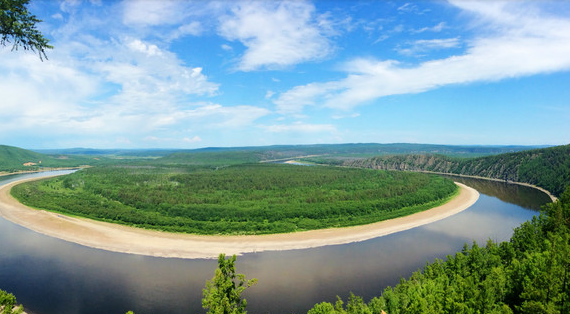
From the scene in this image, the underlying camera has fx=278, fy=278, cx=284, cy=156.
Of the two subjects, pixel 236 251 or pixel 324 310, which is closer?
pixel 324 310

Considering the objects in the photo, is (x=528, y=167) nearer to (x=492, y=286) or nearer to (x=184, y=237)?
(x=492, y=286)

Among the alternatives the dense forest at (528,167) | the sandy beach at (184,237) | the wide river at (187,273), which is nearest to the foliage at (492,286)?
the wide river at (187,273)

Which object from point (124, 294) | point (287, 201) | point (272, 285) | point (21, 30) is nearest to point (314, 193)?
point (287, 201)

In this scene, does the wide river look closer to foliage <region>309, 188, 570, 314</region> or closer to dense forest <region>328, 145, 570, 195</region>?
foliage <region>309, 188, 570, 314</region>

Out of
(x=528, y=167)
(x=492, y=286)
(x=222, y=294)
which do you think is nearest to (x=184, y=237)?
(x=222, y=294)

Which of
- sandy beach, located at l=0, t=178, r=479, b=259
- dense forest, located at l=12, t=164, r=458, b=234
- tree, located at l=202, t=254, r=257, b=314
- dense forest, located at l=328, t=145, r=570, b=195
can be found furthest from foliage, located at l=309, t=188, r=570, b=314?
dense forest, located at l=328, t=145, r=570, b=195

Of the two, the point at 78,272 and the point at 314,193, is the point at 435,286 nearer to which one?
the point at 78,272
